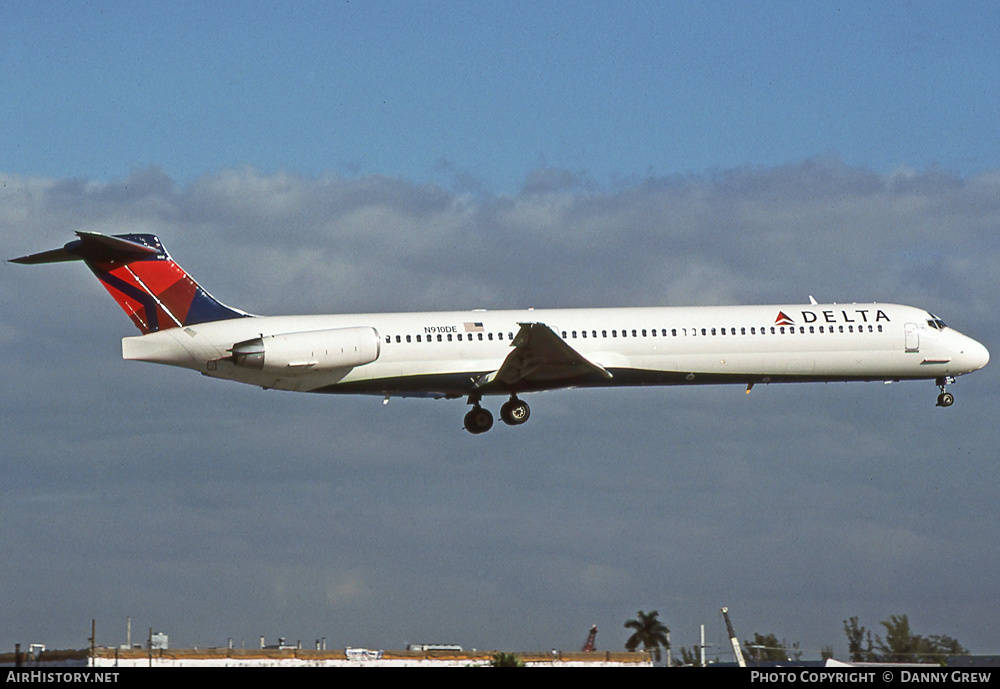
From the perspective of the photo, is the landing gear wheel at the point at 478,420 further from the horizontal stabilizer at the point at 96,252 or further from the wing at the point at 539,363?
the horizontal stabilizer at the point at 96,252

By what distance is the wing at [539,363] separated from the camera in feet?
127

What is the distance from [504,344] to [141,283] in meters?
10.2

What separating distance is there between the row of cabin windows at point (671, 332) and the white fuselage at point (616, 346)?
3cm

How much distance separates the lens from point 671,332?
4144 cm

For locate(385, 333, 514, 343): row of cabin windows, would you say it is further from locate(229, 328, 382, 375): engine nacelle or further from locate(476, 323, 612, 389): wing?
locate(229, 328, 382, 375): engine nacelle

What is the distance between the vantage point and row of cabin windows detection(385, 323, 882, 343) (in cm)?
3997

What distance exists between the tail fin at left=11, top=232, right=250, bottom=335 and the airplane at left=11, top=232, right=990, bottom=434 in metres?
0.04

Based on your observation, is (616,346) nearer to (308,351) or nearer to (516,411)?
(516,411)

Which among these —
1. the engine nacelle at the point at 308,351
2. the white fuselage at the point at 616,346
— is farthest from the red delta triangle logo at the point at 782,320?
the engine nacelle at the point at 308,351

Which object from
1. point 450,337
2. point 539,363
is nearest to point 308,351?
point 450,337
